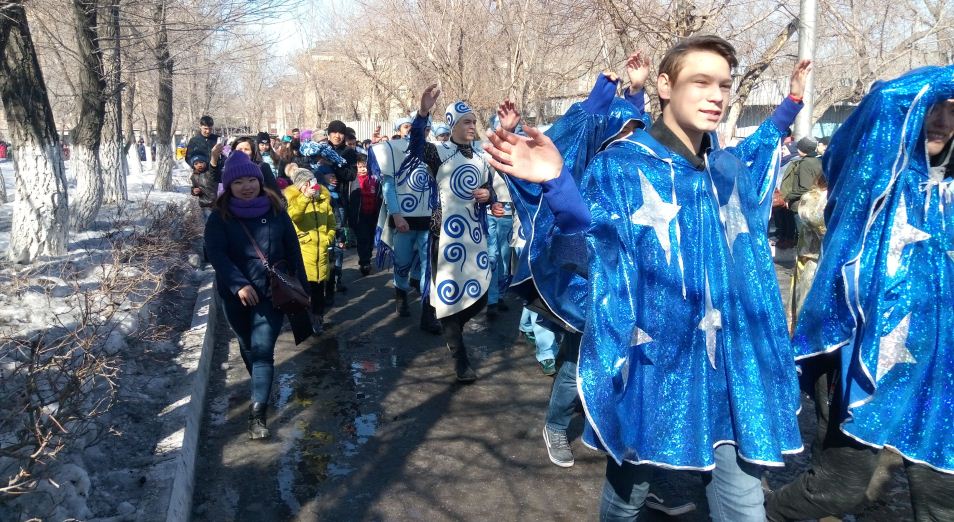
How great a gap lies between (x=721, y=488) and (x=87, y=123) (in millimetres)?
10221

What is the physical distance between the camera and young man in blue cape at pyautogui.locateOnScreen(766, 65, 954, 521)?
257 cm

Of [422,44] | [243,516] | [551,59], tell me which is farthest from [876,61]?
[243,516]

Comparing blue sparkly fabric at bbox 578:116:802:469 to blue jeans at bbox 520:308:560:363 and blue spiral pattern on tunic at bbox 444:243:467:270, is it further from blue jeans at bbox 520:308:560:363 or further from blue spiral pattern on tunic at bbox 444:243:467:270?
blue spiral pattern on tunic at bbox 444:243:467:270

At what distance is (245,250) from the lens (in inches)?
181

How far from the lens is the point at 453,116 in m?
5.84

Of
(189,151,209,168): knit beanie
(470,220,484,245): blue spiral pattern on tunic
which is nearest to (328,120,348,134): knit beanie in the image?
(189,151,209,168): knit beanie

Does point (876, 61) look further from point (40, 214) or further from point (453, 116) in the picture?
point (40, 214)

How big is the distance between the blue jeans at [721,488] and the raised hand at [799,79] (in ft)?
5.17

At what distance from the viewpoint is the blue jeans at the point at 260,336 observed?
4527 mm

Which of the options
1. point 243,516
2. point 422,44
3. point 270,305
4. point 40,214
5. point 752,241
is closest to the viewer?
point 752,241

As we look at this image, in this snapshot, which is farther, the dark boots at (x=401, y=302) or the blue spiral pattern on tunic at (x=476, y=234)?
the dark boots at (x=401, y=302)

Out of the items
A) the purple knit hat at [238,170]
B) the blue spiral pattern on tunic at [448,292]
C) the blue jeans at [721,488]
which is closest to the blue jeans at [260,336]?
the purple knit hat at [238,170]

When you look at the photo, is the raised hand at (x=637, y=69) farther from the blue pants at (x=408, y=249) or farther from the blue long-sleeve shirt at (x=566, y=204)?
the blue pants at (x=408, y=249)

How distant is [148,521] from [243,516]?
62 cm
